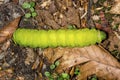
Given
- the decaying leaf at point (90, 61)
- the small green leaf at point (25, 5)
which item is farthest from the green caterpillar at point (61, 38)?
the small green leaf at point (25, 5)

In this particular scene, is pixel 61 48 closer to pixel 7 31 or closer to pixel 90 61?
pixel 90 61

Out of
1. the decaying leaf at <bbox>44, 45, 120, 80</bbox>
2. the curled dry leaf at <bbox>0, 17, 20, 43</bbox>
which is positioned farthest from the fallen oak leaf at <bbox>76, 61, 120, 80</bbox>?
the curled dry leaf at <bbox>0, 17, 20, 43</bbox>

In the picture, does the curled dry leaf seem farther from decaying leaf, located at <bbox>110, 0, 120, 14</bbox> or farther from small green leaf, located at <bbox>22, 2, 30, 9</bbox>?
decaying leaf, located at <bbox>110, 0, 120, 14</bbox>

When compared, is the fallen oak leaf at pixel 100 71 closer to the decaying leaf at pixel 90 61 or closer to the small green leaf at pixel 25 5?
the decaying leaf at pixel 90 61

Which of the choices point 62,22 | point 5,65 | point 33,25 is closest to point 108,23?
point 62,22

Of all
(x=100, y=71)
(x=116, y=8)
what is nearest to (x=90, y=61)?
(x=100, y=71)

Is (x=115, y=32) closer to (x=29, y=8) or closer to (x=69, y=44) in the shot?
(x=69, y=44)

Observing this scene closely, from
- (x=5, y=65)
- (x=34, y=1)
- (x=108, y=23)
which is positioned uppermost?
(x=34, y=1)
